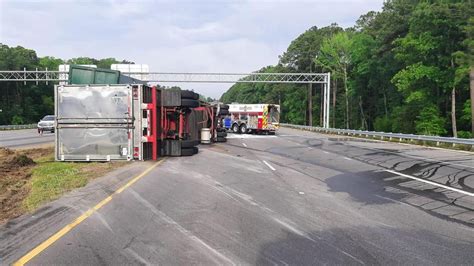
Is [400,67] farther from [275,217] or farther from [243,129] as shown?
[275,217]

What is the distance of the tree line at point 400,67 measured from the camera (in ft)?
143

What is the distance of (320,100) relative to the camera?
96.1m

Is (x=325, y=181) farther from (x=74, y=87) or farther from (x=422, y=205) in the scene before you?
(x=74, y=87)

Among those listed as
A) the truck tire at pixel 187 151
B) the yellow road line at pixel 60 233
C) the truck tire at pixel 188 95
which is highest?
the truck tire at pixel 188 95

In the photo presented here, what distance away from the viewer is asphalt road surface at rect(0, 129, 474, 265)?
18.3 feet

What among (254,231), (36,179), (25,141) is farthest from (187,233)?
(25,141)

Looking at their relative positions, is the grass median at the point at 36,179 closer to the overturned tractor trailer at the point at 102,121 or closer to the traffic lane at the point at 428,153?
the overturned tractor trailer at the point at 102,121

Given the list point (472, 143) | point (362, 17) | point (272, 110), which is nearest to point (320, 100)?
point (362, 17)

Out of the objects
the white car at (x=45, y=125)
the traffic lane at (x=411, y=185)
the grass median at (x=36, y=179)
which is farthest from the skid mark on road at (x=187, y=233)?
the white car at (x=45, y=125)

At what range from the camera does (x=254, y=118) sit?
4488cm

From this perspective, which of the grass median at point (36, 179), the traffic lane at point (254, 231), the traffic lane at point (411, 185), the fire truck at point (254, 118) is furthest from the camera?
the fire truck at point (254, 118)

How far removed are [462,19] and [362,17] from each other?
41513mm

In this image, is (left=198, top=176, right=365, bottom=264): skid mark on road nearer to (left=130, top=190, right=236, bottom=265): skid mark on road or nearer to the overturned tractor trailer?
(left=130, top=190, right=236, bottom=265): skid mark on road

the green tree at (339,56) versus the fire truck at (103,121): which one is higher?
the green tree at (339,56)
